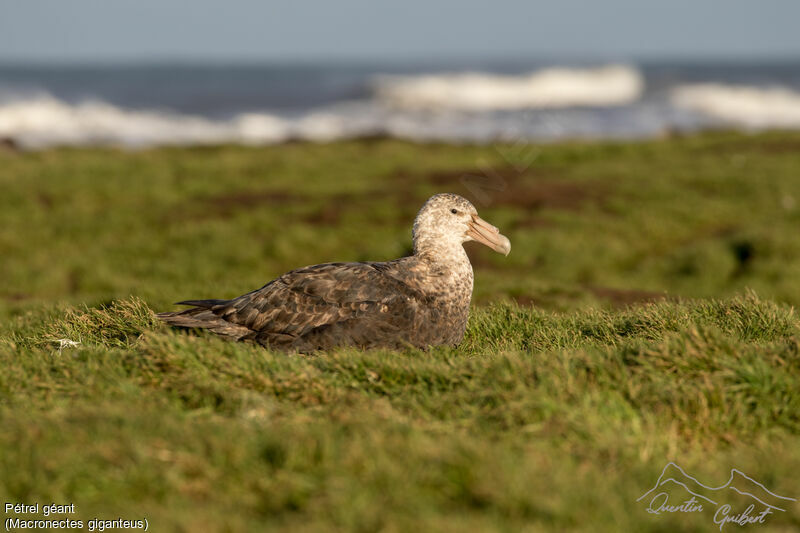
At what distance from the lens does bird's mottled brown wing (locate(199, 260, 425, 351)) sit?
616 centimetres

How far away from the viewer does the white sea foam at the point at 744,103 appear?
213ft

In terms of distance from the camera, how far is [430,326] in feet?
20.6

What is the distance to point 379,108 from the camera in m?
68.0

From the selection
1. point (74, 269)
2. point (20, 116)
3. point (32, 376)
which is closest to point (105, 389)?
point (32, 376)

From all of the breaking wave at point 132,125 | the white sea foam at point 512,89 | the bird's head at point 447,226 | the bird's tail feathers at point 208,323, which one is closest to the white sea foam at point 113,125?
the breaking wave at point 132,125

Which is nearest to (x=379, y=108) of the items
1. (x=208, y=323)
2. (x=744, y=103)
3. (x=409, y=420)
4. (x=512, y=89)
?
(x=512, y=89)

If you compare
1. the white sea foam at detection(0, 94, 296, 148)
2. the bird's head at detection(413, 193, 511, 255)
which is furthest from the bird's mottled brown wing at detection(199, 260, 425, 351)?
the white sea foam at detection(0, 94, 296, 148)

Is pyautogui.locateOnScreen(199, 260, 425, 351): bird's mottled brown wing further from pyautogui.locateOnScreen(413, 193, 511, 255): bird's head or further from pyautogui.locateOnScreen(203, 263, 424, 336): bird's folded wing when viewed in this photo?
pyautogui.locateOnScreen(413, 193, 511, 255): bird's head

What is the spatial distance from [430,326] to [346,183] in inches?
629

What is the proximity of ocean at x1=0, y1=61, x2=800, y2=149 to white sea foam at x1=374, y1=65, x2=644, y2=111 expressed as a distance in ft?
0.59

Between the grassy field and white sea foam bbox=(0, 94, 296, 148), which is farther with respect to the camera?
white sea foam bbox=(0, 94, 296, 148)

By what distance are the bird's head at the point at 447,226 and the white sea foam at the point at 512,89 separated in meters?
69.4
